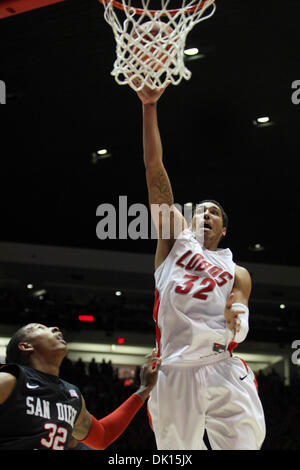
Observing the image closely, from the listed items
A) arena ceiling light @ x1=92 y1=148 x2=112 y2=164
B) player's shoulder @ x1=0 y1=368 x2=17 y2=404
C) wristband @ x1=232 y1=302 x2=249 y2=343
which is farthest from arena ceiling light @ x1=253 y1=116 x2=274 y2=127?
player's shoulder @ x1=0 y1=368 x2=17 y2=404

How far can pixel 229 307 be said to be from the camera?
3.38 meters

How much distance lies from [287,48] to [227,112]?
1.65 m

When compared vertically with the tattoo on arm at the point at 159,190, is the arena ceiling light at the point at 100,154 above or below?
above

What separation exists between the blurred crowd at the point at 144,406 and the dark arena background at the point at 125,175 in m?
0.03

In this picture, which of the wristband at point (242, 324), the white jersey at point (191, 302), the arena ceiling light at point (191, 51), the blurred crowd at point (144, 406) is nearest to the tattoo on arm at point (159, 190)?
the white jersey at point (191, 302)

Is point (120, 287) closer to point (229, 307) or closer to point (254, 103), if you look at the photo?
point (254, 103)

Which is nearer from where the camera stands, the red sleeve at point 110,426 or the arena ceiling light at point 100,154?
the red sleeve at point 110,426

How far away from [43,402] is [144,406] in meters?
8.08

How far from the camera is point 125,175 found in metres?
10.7

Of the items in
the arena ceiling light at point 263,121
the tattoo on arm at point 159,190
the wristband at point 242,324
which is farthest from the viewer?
the arena ceiling light at point 263,121

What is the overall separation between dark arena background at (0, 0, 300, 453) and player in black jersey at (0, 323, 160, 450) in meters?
1.89

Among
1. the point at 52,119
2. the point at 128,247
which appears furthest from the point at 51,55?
the point at 128,247

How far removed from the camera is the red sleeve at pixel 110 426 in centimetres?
368

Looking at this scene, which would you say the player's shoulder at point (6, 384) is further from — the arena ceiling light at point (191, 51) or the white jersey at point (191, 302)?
the arena ceiling light at point (191, 51)
